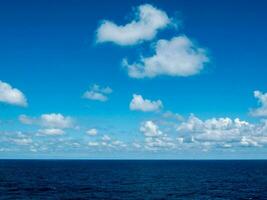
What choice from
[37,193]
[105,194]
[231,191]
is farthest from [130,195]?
[231,191]

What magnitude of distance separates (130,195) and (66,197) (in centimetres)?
1605

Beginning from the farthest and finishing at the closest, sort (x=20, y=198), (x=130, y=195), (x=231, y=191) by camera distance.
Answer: (x=231, y=191) < (x=130, y=195) < (x=20, y=198)

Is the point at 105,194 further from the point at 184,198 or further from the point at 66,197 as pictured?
the point at 184,198

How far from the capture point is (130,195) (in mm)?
95750

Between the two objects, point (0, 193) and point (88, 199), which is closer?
point (88, 199)

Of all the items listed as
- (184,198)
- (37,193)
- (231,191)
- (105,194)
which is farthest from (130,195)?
(231,191)

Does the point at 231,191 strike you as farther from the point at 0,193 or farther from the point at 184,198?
the point at 0,193

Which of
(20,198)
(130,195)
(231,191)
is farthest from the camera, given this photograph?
(231,191)

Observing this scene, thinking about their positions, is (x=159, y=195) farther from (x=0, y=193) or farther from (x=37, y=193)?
(x=0, y=193)

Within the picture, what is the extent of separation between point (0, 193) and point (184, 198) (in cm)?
4599

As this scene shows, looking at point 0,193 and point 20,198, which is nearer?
point 20,198

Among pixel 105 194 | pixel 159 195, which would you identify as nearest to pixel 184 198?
pixel 159 195

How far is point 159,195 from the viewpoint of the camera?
9619cm

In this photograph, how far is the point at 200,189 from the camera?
111688 millimetres
